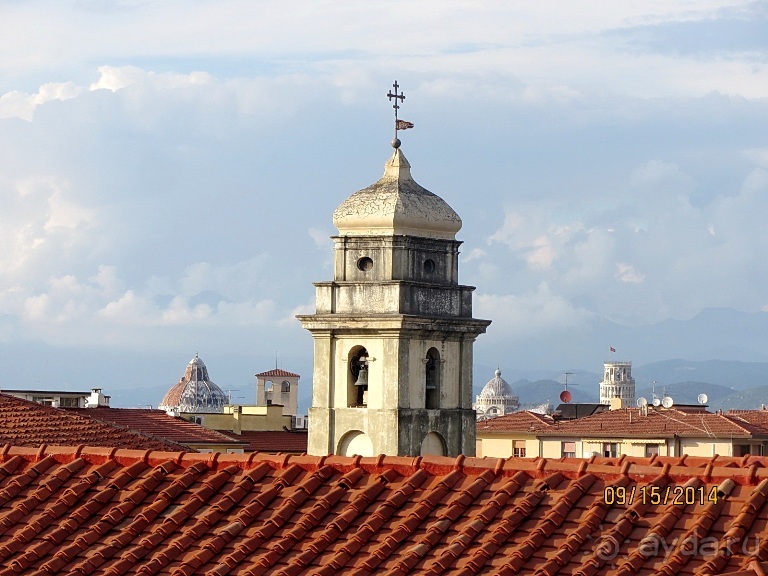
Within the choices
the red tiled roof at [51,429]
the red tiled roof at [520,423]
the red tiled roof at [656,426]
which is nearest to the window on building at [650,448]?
the red tiled roof at [656,426]

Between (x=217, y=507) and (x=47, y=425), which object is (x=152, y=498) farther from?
(x=47, y=425)

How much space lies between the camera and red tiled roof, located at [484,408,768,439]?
61500 millimetres

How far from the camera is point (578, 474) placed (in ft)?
39.8

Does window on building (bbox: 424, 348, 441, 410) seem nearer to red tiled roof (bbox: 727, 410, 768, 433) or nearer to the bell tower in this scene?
the bell tower

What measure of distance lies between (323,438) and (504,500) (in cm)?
3510

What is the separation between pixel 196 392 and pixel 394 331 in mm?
131714

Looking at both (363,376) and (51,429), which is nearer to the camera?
(51,429)

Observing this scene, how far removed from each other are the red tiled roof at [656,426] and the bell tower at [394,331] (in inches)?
599

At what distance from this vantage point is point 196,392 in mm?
176750

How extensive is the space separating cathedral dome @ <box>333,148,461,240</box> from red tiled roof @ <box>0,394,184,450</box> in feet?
51.1

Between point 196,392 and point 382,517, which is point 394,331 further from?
point 196,392
